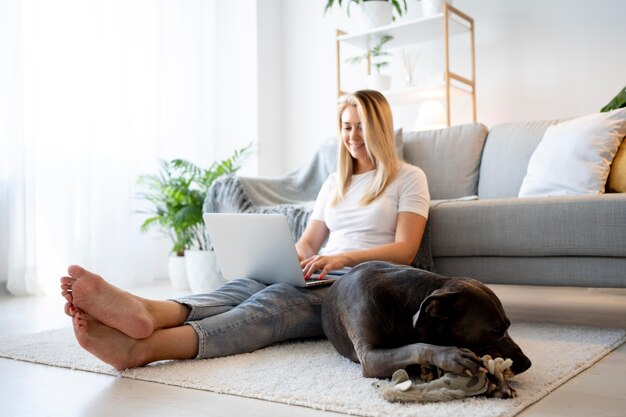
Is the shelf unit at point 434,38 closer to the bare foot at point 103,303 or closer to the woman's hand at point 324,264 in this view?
the woman's hand at point 324,264

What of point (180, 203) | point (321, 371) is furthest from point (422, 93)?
point (321, 371)

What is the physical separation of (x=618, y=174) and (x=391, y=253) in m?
1.03

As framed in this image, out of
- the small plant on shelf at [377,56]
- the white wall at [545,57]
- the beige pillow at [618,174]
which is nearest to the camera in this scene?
the beige pillow at [618,174]

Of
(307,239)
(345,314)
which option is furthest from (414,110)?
(345,314)

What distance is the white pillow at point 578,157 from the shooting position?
2.33 m

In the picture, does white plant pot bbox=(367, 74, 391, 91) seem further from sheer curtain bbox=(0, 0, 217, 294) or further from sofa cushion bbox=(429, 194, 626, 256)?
sofa cushion bbox=(429, 194, 626, 256)

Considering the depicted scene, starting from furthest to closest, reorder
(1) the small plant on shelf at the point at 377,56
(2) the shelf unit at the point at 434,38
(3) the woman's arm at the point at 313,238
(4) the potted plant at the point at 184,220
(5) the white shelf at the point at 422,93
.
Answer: (1) the small plant on shelf at the point at 377,56 → (5) the white shelf at the point at 422,93 → (2) the shelf unit at the point at 434,38 → (4) the potted plant at the point at 184,220 → (3) the woman's arm at the point at 313,238

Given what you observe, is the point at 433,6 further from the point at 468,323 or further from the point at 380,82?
the point at 468,323

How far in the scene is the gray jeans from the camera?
157cm

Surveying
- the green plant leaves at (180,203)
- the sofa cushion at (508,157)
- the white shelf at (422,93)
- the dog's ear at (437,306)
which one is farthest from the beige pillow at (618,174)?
the green plant leaves at (180,203)

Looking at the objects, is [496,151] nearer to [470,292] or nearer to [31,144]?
[470,292]

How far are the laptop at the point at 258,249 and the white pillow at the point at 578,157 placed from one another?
41.7 inches

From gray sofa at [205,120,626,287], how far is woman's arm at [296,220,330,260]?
0.37m

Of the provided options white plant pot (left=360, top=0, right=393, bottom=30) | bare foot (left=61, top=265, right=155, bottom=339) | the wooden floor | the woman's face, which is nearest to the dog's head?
the wooden floor
